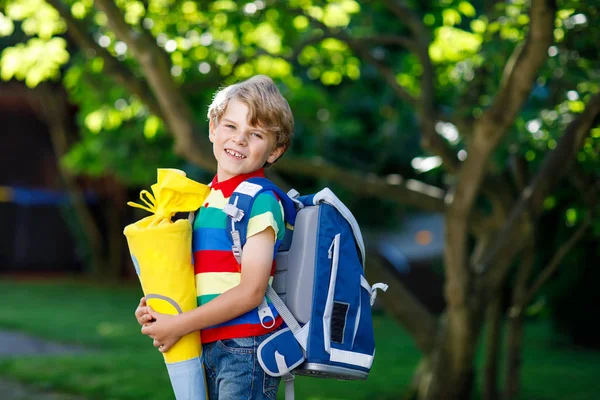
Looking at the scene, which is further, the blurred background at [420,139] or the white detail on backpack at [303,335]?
the blurred background at [420,139]

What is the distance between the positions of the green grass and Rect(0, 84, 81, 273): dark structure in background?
4865mm

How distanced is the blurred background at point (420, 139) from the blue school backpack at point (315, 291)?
226 cm

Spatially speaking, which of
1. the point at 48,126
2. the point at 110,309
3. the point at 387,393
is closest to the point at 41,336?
the point at 110,309

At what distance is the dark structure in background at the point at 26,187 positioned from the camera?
67.8ft

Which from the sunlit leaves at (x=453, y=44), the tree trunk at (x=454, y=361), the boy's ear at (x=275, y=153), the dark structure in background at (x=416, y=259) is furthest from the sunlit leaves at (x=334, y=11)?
the dark structure in background at (x=416, y=259)

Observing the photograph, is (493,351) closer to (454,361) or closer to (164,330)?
(454,361)

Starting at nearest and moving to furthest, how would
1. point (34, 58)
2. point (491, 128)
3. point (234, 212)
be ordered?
1. point (234, 212)
2. point (491, 128)
3. point (34, 58)

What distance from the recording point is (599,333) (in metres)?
12.1

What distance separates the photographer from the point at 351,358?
2.70 meters

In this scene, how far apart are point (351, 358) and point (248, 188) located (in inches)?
24.7

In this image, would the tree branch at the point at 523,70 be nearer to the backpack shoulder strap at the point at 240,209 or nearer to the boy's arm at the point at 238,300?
the backpack shoulder strap at the point at 240,209

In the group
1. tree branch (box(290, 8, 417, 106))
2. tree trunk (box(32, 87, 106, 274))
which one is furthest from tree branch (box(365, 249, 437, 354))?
tree trunk (box(32, 87, 106, 274))

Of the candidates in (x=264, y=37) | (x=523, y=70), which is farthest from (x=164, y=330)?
(x=264, y=37)

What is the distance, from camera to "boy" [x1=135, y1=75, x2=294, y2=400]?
8.38 ft
